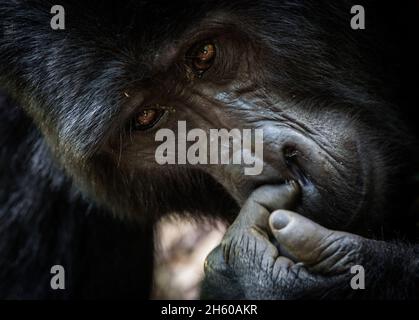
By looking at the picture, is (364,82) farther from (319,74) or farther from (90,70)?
(90,70)

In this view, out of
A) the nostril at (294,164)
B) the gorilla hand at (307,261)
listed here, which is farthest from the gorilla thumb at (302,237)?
the nostril at (294,164)

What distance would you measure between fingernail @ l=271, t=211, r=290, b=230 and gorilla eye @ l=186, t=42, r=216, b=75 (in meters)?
0.74

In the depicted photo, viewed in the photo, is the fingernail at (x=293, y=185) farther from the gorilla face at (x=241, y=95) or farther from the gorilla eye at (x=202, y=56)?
the gorilla eye at (x=202, y=56)

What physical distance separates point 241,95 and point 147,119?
425 millimetres

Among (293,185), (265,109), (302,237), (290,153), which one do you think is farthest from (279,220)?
(265,109)

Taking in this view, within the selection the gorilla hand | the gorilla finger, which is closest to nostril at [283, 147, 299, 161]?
the gorilla finger

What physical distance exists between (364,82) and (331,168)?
0.48 metres

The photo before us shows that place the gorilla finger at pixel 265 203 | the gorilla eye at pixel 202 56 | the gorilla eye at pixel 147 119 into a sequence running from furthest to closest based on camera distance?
1. the gorilla eye at pixel 147 119
2. the gorilla eye at pixel 202 56
3. the gorilla finger at pixel 265 203

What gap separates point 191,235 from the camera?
6.09 m

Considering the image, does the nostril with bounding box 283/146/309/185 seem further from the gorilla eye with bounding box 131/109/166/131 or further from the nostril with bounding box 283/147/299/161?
the gorilla eye with bounding box 131/109/166/131

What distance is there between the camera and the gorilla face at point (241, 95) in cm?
309

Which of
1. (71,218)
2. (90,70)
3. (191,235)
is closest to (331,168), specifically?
(90,70)

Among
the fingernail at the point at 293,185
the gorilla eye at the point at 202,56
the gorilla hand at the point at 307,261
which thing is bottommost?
the gorilla hand at the point at 307,261
